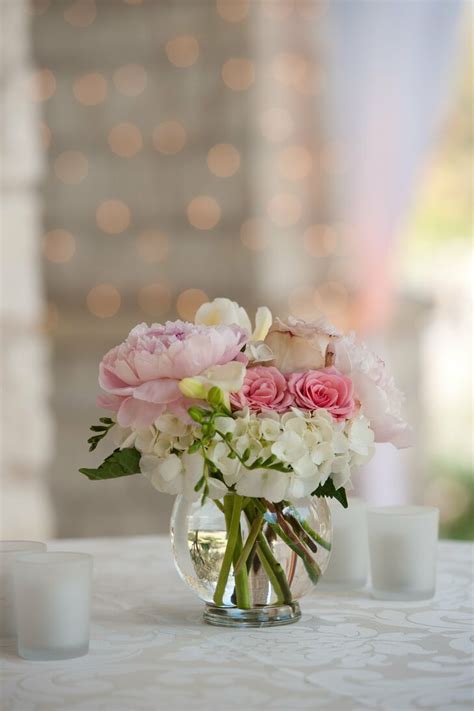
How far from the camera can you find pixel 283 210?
2955 mm

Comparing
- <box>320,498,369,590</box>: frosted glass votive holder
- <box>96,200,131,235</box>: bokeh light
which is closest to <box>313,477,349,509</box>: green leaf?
<box>320,498,369,590</box>: frosted glass votive holder

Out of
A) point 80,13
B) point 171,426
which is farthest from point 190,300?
point 171,426

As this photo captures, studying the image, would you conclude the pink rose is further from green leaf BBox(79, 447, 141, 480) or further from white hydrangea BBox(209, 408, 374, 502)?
green leaf BBox(79, 447, 141, 480)

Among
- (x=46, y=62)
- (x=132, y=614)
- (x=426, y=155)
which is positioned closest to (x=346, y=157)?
(x=426, y=155)

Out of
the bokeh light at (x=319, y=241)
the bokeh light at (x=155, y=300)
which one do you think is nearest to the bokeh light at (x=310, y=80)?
the bokeh light at (x=319, y=241)

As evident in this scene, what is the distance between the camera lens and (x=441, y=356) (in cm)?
381

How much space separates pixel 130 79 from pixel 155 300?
61cm

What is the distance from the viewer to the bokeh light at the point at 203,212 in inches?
117

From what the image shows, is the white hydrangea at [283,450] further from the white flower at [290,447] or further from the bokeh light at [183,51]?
the bokeh light at [183,51]

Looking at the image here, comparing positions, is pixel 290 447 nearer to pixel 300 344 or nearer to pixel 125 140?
pixel 300 344

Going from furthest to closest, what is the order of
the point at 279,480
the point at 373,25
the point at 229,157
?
the point at 373,25 → the point at 229,157 → the point at 279,480

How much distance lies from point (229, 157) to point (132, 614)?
1959 mm

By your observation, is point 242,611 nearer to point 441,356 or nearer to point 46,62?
point 46,62

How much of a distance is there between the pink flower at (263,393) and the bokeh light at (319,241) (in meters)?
1.93
